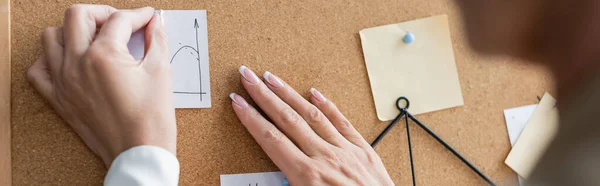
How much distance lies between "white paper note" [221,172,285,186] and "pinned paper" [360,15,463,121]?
0.63ft

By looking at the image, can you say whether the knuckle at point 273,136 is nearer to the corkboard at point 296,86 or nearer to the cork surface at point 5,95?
the corkboard at point 296,86

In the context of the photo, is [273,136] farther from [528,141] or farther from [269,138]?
[528,141]

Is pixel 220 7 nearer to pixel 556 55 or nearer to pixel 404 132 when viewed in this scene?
pixel 404 132

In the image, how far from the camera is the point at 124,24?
65 centimetres

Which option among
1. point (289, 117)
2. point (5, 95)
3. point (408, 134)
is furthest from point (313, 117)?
point (5, 95)

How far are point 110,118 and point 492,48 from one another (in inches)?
20.2

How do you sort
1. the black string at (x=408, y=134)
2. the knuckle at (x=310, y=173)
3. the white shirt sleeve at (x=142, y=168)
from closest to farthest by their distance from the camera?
the white shirt sleeve at (x=142, y=168), the knuckle at (x=310, y=173), the black string at (x=408, y=134)

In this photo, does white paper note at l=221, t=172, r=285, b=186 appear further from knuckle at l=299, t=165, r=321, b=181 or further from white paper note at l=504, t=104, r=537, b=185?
white paper note at l=504, t=104, r=537, b=185

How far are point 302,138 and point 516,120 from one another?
1.35ft

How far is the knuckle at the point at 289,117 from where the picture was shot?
0.74 meters

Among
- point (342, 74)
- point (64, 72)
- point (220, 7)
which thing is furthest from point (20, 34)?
point (342, 74)

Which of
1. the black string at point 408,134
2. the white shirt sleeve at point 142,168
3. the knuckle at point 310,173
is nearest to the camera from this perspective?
the white shirt sleeve at point 142,168

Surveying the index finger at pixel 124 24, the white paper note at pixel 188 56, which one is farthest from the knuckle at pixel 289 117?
the index finger at pixel 124 24

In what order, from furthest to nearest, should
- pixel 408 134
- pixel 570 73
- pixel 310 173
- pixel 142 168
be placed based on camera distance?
pixel 408 134 < pixel 310 173 < pixel 142 168 < pixel 570 73
